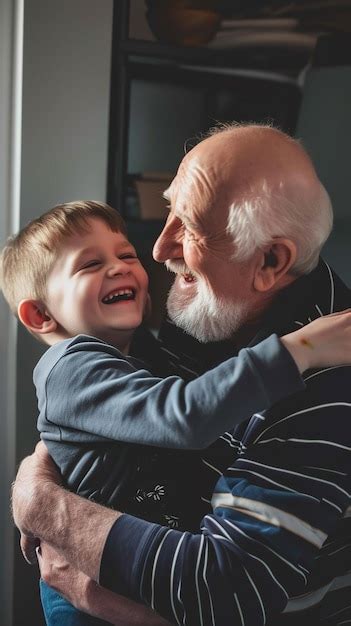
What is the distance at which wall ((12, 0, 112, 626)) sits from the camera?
1.91 m

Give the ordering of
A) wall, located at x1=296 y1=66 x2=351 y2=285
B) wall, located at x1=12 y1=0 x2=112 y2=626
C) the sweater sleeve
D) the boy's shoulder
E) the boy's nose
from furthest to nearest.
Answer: wall, located at x1=296 y1=66 x2=351 y2=285
wall, located at x1=12 y1=0 x2=112 y2=626
the boy's nose
the boy's shoulder
the sweater sleeve

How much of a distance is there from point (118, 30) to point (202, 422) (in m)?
1.24

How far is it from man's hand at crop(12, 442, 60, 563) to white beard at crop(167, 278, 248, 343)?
37 centimetres

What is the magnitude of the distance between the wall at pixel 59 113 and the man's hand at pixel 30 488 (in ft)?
1.71

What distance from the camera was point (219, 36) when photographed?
2281 millimetres

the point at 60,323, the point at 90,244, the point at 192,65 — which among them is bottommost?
the point at 60,323

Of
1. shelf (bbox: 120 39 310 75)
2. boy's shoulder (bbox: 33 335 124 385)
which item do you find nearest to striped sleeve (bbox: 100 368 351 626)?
boy's shoulder (bbox: 33 335 124 385)

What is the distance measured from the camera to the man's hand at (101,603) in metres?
1.34

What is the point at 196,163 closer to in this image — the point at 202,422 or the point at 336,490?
the point at 202,422

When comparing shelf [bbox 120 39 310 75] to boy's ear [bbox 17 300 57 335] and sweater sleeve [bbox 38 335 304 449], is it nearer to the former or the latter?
boy's ear [bbox 17 300 57 335]

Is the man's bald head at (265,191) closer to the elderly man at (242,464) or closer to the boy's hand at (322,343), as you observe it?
the elderly man at (242,464)

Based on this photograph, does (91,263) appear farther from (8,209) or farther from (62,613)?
(62,613)

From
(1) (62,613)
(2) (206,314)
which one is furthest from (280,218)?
(1) (62,613)

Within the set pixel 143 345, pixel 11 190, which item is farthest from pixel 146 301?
pixel 11 190
